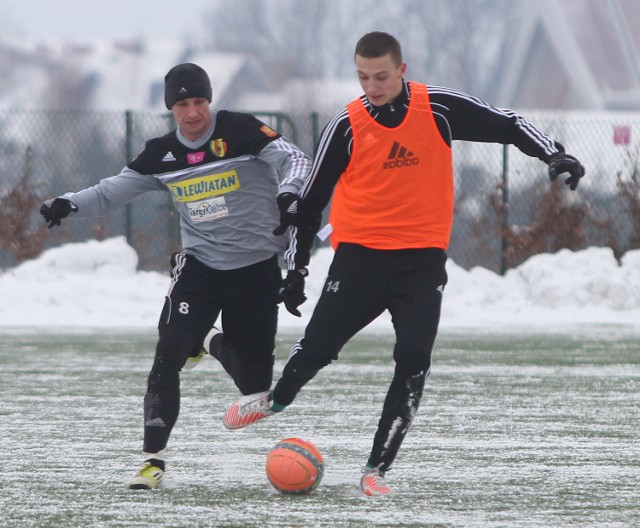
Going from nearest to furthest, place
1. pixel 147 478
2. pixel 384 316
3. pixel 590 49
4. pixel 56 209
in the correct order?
pixel 147 478 < pixel 56 209 < pixel 384 316 < pixel 590 49

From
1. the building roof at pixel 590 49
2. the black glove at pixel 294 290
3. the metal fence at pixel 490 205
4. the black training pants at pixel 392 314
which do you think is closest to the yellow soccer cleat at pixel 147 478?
the black training pants at pixel 392 314

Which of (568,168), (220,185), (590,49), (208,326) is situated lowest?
(208,326)

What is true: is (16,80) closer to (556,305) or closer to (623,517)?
(556,305)

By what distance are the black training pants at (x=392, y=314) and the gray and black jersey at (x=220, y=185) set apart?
381 mm

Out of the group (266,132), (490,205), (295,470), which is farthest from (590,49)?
(295,470)

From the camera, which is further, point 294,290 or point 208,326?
point 208,326

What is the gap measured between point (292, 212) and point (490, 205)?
39.5ft

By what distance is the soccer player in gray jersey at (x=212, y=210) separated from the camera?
636cm

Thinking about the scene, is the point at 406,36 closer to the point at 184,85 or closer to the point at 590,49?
the point at 590,49

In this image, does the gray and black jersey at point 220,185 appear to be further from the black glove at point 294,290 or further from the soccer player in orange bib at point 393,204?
the soccer player in orange bib at point 393,204

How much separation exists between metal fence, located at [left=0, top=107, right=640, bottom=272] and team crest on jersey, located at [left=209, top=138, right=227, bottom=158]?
34.5 ft

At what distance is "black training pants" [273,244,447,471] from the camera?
235 inches

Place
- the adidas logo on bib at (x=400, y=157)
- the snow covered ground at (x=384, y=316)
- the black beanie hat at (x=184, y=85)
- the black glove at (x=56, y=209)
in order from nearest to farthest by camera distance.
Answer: the adidas logo on bib at (x=400, y=157) → the black beanie hat at (x=184, y=85) → the black glove at (x=56, y=209) → the snow covered ground at (x=384, y=316)

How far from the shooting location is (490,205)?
1795 cm
